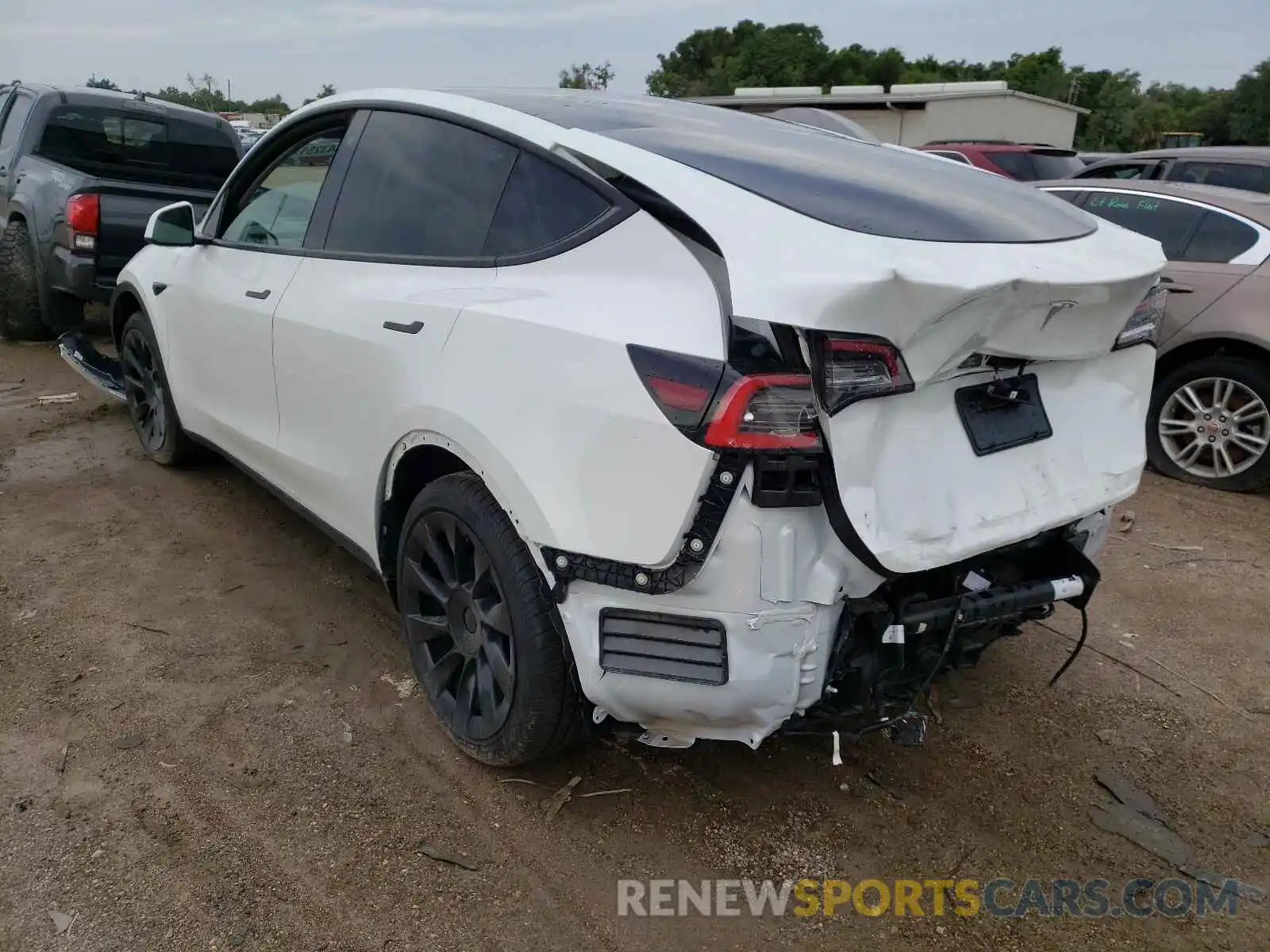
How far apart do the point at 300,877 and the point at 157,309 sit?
307 cm

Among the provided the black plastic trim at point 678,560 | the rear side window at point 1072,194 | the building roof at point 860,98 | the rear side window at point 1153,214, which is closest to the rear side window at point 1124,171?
the rear side window at point 1072,194

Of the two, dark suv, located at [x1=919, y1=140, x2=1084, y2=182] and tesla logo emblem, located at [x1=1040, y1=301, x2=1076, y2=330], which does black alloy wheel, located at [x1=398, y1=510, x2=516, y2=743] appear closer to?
tesla logo emblem, located at [x1=1040, y1=301, x2=1076, y2=330]

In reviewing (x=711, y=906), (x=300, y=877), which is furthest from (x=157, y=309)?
(x=711, y=906)

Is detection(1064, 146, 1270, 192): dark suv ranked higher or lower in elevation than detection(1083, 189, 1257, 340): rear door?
higher

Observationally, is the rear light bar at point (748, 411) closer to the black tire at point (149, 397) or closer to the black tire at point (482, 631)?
the black tire at point (482, 631)

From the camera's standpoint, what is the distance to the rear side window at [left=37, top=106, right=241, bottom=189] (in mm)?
7527

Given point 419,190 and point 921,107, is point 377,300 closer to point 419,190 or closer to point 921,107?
point 419,190

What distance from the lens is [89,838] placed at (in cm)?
248

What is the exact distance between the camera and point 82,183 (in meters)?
6.96

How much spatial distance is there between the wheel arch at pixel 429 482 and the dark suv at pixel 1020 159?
931cm

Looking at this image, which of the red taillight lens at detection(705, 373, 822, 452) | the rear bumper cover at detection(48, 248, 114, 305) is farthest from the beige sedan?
the rear bumper cover at detection(48, 248, 114, 305)

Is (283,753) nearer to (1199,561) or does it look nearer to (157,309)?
(157,309)

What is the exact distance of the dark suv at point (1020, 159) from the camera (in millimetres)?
10695

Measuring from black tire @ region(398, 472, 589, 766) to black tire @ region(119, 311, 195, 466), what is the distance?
240 centimetres
